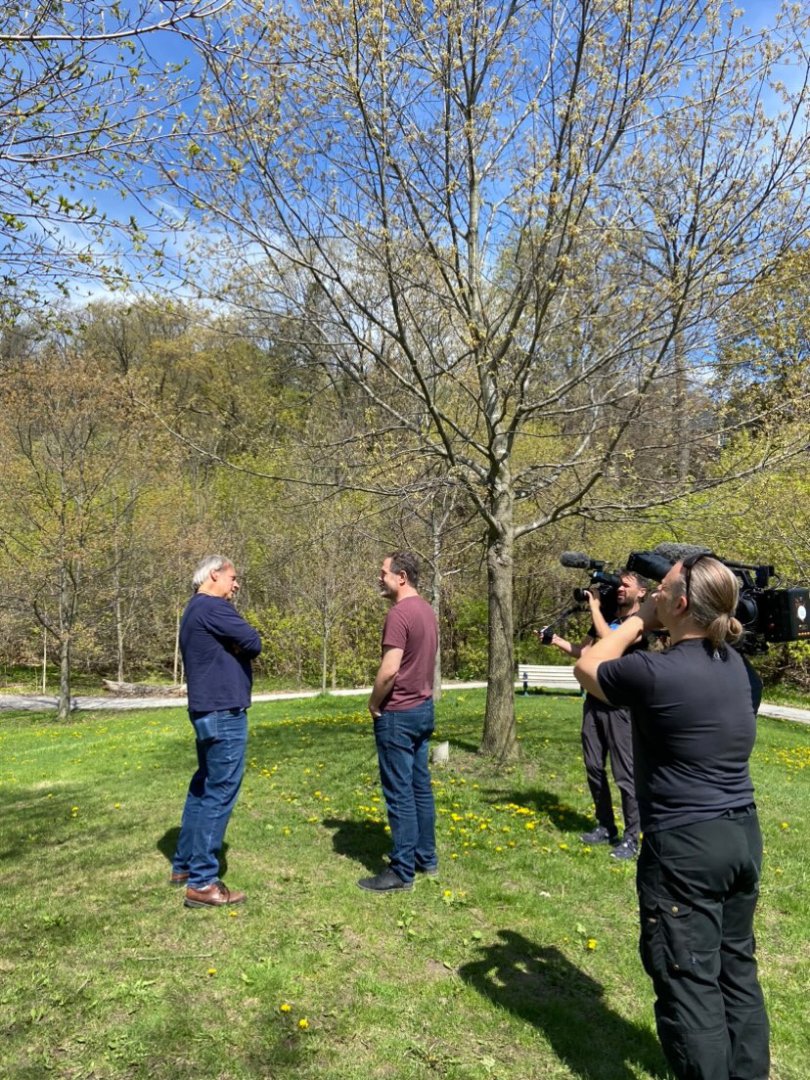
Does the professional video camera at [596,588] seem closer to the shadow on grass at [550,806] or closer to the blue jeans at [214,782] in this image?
the blue jeans at [214,782]

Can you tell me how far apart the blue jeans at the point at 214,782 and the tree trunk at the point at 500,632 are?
4011 millimetres

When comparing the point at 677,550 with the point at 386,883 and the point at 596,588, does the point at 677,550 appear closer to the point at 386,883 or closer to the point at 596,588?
the point at 596,588

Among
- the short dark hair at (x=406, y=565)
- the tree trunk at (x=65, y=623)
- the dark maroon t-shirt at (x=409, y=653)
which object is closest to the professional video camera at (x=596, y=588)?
the dark maroon t-shirt at (x=409, y=653)

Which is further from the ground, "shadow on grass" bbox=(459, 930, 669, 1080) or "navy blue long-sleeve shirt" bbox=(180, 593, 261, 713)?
"navy blue long-sleeve shirt" bbox=(180, 593, 261, 713)

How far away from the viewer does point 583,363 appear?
7.40 metres

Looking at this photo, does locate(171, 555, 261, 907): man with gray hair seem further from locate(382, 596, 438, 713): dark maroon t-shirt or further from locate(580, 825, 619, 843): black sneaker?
locate(580, 825, 619, 843): black sneaker

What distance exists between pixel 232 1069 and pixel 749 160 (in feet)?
23.4

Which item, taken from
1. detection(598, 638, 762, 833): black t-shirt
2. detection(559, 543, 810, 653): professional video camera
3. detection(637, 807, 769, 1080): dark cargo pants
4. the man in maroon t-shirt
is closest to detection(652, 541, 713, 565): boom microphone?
detection(559, 543, 810, 653): professional video camera

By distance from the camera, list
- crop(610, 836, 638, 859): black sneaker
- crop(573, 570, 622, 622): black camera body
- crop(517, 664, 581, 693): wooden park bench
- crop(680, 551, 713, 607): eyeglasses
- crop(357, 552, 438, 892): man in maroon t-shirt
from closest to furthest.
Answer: crop(680, 551, 713, 607): eyeglasses
crop(573, 570, 622, 622): black camera body
crop(357, 552, 438, 892): man in maroon t-shirt
crop(610, 836, 638, 859): black sneaker
crop(517, 664, 581, 693): wooden park bench

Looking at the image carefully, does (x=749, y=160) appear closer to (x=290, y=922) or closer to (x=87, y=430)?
(x=290, y=922)

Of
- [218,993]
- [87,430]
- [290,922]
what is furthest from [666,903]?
[87,430]

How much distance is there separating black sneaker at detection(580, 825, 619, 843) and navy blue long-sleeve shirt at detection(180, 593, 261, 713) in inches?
111

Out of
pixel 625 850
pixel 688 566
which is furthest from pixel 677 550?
pixel 625 850

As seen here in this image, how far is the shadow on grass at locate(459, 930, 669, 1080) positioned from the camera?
281 centimetres
